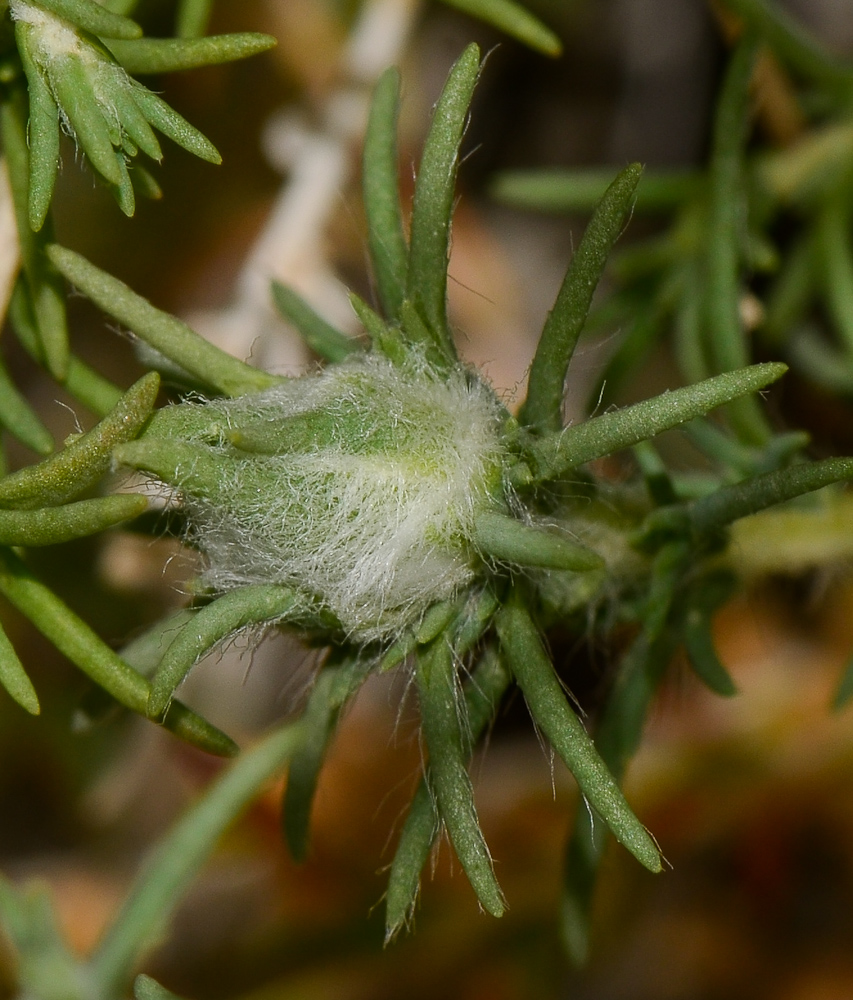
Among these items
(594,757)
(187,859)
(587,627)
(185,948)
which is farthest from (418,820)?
(185,948)

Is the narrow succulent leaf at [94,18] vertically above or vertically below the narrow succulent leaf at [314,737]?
above

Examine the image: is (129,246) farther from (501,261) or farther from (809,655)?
(809,655)

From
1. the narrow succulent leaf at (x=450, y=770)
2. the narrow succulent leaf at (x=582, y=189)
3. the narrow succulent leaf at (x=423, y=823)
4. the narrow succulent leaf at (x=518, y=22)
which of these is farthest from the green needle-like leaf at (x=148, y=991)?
the narrow succulent leaf at (x=582, y=189)

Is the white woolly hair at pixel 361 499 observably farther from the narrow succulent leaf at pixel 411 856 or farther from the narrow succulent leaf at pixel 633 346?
the narrow succulent leaf at pixel 633 346

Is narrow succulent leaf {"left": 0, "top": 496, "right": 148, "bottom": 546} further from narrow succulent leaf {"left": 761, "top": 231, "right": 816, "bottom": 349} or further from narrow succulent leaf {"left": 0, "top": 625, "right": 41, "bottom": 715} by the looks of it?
narrow succulent leaf {"left": 761, "top": 231, "right": 816, "bottom": 349}

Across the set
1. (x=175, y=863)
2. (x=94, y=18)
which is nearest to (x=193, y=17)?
(x=94, y=18)

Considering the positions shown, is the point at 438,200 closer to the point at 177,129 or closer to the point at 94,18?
the point at 177,129
